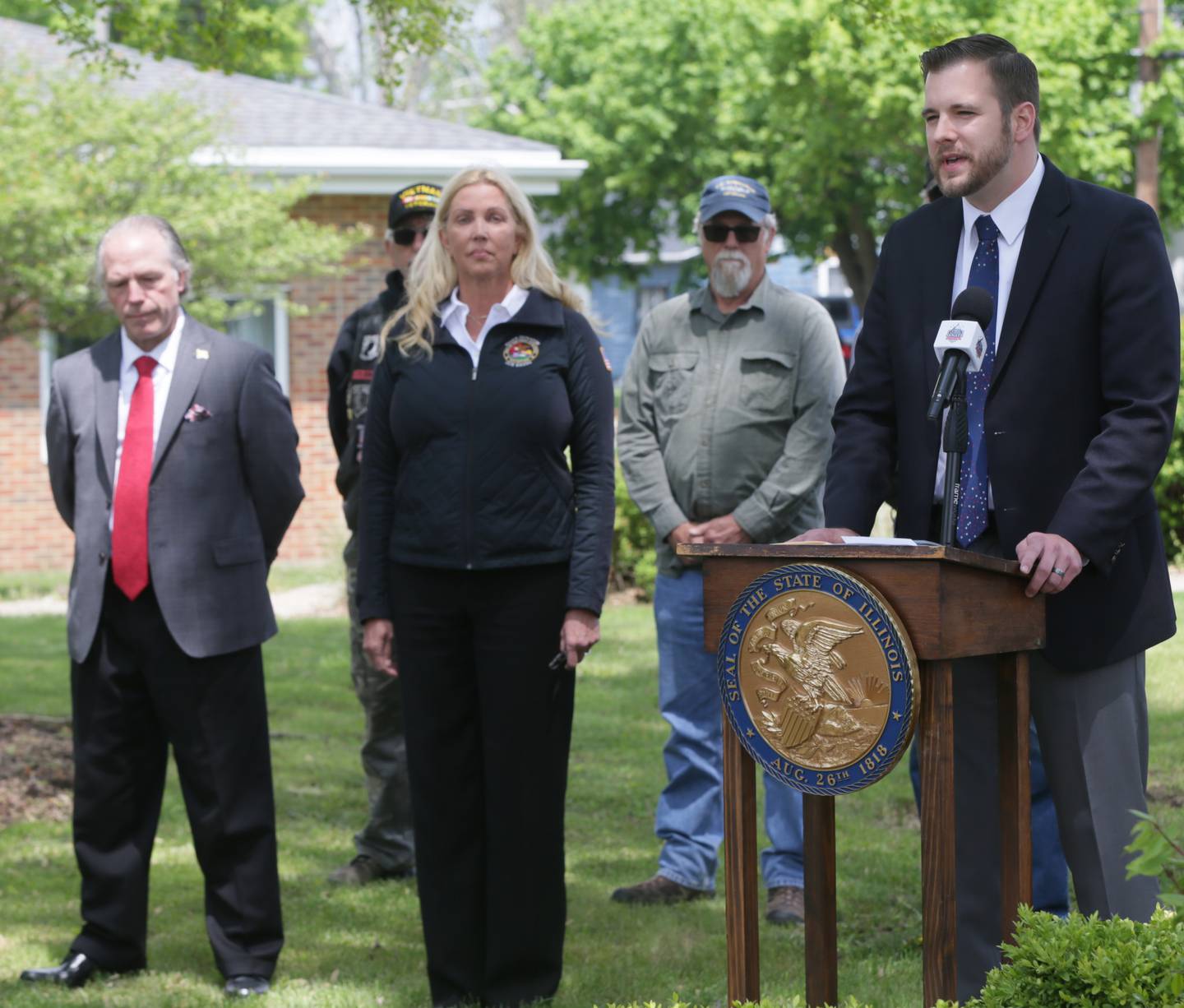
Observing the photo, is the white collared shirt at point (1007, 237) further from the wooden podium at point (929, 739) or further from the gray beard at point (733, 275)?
the gray beard at point (733, 275)

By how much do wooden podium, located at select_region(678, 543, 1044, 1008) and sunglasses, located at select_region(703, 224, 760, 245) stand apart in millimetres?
2758

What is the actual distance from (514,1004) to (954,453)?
7.96 ft

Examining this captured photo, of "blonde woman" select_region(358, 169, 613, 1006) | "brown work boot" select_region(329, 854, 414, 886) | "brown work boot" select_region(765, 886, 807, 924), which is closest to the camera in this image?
"blonde woman" select_region(358, 169, 613, 1006)

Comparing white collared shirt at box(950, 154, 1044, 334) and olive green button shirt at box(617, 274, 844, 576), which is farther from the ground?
white collared shirt at box(950, 154, 1044, 334)

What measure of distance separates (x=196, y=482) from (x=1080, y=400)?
285 centimetres

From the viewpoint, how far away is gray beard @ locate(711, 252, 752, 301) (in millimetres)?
6109

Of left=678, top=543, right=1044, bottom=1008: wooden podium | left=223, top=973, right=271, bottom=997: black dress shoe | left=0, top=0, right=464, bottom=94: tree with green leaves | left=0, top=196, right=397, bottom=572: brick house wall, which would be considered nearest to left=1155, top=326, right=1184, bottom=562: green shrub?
left=0, top=0, right=464, bottom=94: tree with green leaves

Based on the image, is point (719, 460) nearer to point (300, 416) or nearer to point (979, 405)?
point (979, 405)

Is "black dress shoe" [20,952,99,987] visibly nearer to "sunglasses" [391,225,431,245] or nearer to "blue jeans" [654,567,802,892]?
"blue jeans" [654,567,802,892]

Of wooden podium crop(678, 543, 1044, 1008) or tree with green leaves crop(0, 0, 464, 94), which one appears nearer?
wooden podium crop(678, 543, 1044, 1008)

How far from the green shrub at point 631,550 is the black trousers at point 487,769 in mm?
9096

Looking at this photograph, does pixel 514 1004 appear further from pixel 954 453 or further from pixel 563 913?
pixel 954 453

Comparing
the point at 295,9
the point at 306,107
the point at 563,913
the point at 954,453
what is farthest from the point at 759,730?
the point at 295,9

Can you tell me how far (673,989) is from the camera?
513 cm
